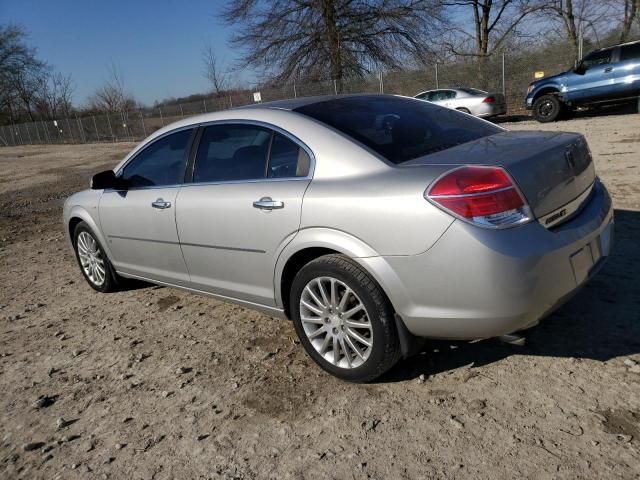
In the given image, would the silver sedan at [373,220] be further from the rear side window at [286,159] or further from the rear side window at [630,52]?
the rear side window at [630,52]

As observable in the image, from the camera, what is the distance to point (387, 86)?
24422 millimetres

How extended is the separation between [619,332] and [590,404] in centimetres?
75

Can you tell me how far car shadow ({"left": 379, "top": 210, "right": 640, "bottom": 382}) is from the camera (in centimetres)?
285

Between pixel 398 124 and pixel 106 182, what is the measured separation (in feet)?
7.90

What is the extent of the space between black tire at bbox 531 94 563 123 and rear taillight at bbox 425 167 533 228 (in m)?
14.0

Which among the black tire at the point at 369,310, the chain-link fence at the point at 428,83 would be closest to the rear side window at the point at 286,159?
the black tire at the point at 369,310

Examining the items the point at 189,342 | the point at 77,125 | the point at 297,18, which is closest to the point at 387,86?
the point at 297,18

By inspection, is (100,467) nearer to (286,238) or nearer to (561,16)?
(286,238)

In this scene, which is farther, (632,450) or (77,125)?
(77,125)

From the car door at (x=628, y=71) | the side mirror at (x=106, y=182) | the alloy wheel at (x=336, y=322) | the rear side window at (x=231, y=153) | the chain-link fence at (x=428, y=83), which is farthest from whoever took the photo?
the chain-link fence at (x=428, y=83)

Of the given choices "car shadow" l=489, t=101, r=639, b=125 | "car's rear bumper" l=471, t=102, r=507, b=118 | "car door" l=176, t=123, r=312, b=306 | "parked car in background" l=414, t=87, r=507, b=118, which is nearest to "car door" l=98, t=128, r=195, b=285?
"car door" l=176, t=123, r=312, b=306

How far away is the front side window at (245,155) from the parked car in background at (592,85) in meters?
13.3

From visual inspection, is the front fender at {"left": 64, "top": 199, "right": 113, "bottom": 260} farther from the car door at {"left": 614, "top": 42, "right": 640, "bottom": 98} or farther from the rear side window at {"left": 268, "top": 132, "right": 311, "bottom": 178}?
the car door at {"left": 614, "top": 42, "right": 640, "bottom": 98}

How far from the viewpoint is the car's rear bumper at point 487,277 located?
2234 mm
